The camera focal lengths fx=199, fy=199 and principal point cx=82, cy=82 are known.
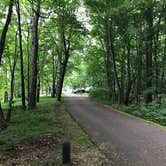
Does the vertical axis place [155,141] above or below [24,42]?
below

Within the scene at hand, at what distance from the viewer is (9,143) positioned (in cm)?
637

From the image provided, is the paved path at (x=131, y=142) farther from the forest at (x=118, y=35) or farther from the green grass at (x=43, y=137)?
the forest at (x=118, y=35)

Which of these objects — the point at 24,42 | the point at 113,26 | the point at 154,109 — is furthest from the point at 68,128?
the point at 24,42

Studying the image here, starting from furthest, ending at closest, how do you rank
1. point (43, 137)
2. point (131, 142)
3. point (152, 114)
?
1. point (152, 114)
2. point (43, 137)
3. point (131, 142)

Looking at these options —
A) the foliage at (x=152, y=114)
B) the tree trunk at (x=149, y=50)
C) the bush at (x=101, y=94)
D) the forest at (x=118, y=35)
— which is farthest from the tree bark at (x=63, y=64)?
the foliage at (x=152, y=114)

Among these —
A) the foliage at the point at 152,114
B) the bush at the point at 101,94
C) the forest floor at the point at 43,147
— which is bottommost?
the forest floor at the point at 43,147

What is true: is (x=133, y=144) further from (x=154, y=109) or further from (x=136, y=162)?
(x=154, y=109)

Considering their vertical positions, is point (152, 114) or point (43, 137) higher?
point (152, 114)

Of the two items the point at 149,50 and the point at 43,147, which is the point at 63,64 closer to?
the point at 149,50

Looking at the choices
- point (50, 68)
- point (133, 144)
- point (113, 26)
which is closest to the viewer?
point (133, 144)

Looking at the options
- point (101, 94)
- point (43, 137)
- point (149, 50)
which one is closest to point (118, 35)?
point (149, 50)

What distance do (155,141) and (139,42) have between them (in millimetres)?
10859

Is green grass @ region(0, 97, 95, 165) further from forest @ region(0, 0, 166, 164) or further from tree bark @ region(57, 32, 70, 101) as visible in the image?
tree bark @ region(57, 32, 70, 101)

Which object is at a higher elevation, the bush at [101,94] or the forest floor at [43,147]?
the bush at [101,94]
